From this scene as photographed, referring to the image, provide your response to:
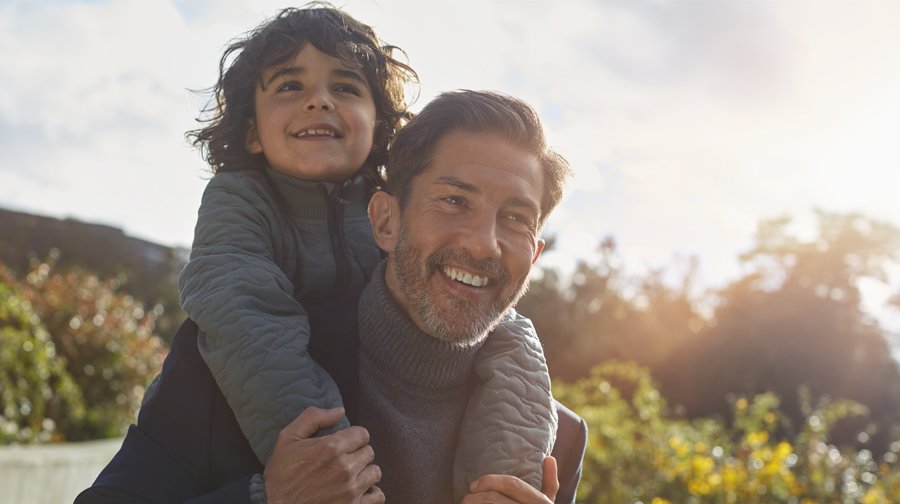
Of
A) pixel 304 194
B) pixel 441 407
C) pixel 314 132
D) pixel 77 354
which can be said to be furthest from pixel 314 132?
pixel 77 354

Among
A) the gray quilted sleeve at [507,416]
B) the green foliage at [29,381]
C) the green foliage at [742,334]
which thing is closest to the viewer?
the gray quilted sleeve at [507,416]

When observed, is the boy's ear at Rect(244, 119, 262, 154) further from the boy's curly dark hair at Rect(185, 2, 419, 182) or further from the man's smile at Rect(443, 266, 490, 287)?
→ the man's smile at Rect(443, 266, 490, 287)

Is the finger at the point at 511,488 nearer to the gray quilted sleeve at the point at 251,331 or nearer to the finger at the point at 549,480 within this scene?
the finger at the point at 549,480

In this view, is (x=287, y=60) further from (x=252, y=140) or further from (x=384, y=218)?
(x=384, y=218)

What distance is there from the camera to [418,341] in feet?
7.05

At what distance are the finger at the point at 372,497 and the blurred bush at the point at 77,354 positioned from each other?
6.09 meters

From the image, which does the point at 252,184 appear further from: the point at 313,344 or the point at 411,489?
the point at 411,489

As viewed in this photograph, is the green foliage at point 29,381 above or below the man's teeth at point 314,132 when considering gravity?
below

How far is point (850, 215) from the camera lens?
22719mm

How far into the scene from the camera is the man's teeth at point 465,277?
2109mm

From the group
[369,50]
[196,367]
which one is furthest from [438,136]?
[196,367]

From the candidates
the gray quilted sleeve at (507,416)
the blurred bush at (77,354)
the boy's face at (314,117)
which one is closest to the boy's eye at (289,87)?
the boy's face at (314,117)

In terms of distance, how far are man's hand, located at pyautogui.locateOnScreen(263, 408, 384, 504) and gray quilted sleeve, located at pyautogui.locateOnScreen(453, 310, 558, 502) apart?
0.99 feet

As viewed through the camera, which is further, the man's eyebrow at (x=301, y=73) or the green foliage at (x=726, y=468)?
the green foliage at (x=726, y=468)
